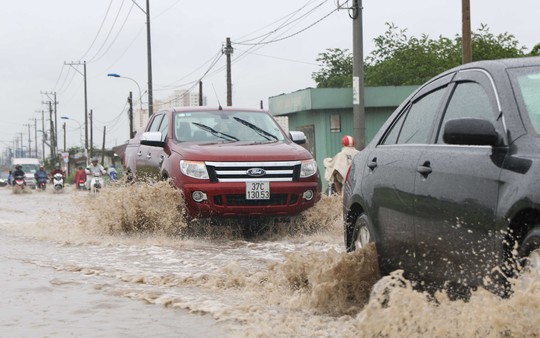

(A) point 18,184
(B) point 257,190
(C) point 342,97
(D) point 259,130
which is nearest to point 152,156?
(D) point 259,130

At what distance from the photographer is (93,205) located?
1223 centimetres

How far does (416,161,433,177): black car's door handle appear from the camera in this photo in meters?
4.97

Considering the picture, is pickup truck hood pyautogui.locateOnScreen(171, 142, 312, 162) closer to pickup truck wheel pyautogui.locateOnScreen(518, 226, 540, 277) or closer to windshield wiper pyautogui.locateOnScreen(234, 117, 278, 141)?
windshield wiper pyautogui.locateOnScreen(234, 117, 278, 141)

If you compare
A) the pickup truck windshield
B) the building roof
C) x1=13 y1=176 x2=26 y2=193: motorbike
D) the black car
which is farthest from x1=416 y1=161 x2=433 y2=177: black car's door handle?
x1=13 y1=176 x2=26 y2=193: motorbike

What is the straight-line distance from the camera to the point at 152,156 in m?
12.8

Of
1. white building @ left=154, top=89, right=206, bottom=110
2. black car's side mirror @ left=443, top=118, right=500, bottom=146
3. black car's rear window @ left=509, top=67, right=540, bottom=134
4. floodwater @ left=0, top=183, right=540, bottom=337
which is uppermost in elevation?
white building @ left=154, top=89, right=206, bottom=110

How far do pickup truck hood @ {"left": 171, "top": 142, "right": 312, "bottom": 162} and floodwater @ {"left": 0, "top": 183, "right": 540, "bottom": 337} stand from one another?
0.56 meters

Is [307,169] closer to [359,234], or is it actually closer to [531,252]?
[359,234]

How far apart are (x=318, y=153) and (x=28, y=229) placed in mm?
19142

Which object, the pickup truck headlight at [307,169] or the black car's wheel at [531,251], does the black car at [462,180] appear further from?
the pickup truck headlight at [307,169]

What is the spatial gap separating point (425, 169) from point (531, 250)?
1.24 meters


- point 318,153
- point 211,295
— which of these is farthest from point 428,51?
point 211,295

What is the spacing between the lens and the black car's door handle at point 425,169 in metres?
4.97

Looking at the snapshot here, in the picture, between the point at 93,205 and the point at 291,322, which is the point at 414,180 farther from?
the point at 93,205
